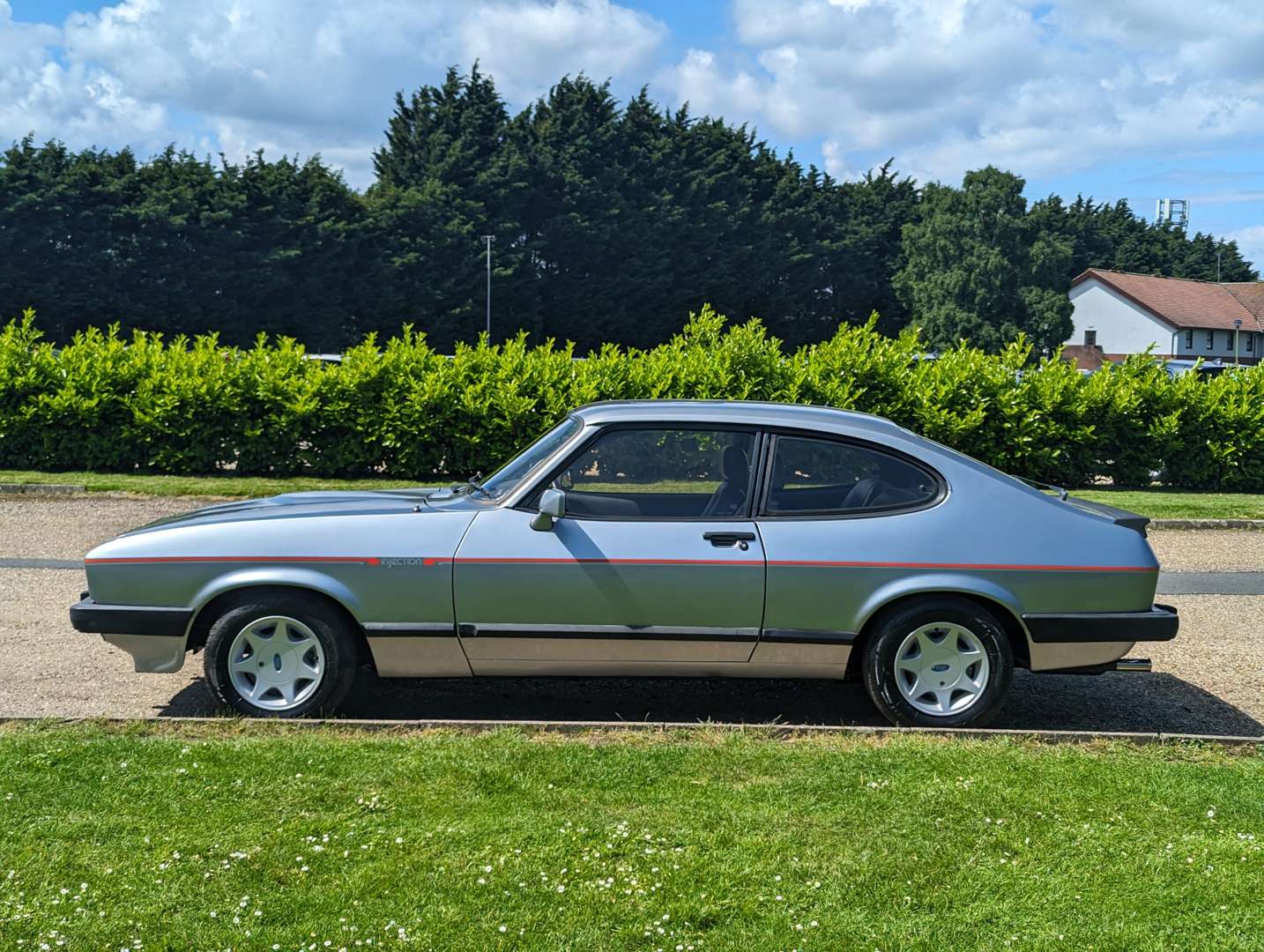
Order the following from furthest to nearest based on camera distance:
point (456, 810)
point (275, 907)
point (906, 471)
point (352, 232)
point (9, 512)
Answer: point (352, 232) → point (9, 512) → point (906, 471) → point (456, 810) → point (275, 907)

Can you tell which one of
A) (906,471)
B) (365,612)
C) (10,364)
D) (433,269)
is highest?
(433,269)

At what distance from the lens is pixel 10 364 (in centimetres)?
1614

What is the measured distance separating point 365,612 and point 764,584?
187 centimetres

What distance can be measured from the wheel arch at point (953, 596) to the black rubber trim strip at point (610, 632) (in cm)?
55

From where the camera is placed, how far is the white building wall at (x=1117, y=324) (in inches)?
3391

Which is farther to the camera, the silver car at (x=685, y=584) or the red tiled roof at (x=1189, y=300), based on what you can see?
the red tiled roof at (x=1189, y=300)

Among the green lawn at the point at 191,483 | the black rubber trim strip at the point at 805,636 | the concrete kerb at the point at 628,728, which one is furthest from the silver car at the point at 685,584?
the green lawn at the point at 191,483

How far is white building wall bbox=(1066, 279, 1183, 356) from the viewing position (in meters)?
86.1

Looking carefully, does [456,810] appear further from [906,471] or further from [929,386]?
[929,386]

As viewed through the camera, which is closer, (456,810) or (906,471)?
(456,810)

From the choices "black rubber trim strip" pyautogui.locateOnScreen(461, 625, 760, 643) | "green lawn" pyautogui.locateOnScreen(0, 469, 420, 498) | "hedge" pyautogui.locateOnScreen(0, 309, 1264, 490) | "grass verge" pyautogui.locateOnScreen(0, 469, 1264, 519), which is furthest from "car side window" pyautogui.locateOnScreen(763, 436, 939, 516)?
"hedge" pyautogui.locateOnScreen(0, 309, 1264, 490)

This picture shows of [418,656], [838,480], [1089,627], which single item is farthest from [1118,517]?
[418,656]

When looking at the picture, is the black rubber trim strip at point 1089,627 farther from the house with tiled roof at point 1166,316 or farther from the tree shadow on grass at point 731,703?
the house with tiled roof at point 1166,316

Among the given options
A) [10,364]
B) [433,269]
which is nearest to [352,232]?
[433,269]
